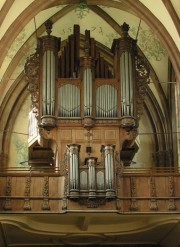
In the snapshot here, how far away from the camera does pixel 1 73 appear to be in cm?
2153

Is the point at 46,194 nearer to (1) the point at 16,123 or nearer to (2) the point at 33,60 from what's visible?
(2) the point at 33,60

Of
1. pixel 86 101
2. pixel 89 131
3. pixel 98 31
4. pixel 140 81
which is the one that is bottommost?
pixel 89 131

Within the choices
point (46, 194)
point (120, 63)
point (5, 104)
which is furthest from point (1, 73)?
point (46, 194)

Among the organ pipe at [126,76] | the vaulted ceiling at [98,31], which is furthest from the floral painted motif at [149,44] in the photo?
the organ pipe at [126,76]

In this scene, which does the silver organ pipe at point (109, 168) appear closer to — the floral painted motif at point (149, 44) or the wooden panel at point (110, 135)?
the wooden panel at point (110, 135)

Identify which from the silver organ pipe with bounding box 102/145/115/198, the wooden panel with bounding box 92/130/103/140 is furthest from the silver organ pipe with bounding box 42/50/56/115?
the silver organ pipe with bounding box 102/145/115/198

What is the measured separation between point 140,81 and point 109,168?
3380 millimetres

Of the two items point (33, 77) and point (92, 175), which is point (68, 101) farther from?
point (92, 175)

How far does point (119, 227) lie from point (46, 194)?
3560 millimetres

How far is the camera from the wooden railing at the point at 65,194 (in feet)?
54.7

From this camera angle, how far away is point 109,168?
16.4m

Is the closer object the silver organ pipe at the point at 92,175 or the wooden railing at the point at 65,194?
the silver organ pipe at the point at 92,175

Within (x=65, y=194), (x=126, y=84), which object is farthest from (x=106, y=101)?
(x=65, y=194)

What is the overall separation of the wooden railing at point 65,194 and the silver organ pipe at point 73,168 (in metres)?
0.35
